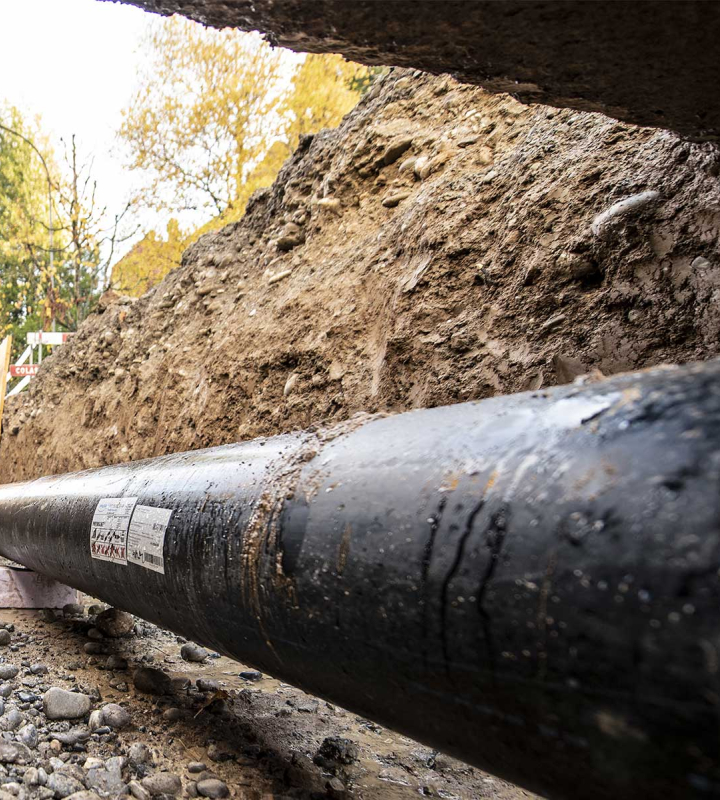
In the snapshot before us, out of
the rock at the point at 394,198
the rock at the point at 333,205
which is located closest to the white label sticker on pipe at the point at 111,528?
the rock at the point at 394,198

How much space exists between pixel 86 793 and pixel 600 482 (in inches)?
58.3

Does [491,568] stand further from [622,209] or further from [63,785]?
[622,209]

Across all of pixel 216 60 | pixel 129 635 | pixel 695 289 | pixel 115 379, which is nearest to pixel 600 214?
pixel 695 289

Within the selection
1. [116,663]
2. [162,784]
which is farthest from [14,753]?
[116,663]

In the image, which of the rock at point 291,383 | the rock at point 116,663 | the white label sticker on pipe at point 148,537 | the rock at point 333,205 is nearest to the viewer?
the white label sticker on pipe at point 148,537

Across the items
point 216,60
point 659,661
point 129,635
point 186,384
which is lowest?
point 129,635

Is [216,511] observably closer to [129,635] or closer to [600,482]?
[600,482]

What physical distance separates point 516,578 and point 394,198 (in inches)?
120

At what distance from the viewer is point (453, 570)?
0.81 m

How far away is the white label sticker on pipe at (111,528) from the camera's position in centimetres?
188

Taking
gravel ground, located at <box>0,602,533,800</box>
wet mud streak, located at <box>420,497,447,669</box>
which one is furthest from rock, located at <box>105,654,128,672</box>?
wet mud streak, located at <box>420,497,447,669</box>

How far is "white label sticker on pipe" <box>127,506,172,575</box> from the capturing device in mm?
1635

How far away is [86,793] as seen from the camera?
4.76ft

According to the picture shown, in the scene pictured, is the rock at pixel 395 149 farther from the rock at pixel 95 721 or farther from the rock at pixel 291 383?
the rock at pixel 95 721
